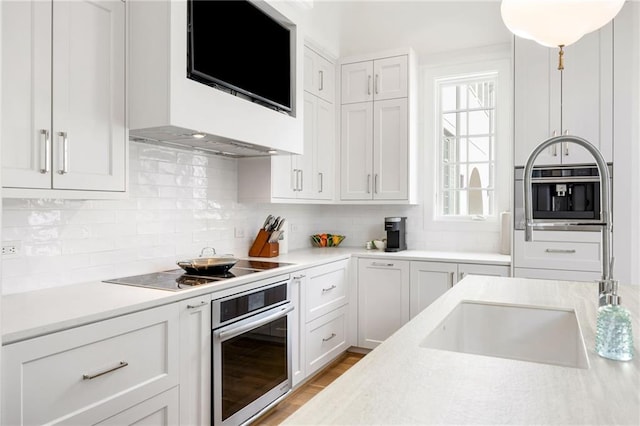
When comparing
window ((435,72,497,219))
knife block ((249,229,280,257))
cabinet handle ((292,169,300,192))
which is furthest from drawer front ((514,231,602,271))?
knife block ((249,229,280,257))

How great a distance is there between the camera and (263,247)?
11.4 feet

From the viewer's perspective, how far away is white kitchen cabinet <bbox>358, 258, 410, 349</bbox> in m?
3.68

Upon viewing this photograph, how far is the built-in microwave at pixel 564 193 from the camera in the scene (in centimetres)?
319

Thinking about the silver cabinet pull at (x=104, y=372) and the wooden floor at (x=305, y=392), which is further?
the wooden floor at (x=305, y=392)

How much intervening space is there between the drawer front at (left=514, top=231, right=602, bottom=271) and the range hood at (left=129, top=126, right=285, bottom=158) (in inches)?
75.1

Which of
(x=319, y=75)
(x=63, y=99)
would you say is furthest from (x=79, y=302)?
(x=319, y=75)

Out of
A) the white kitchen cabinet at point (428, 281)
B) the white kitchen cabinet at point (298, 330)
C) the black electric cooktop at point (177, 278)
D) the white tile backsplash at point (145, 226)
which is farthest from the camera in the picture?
the white kitchen cabinet at point (428, 281)

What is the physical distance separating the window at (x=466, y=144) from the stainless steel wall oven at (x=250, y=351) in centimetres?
205

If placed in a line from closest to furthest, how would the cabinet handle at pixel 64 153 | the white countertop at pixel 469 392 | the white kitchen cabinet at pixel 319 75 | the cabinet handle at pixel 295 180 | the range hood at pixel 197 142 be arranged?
the white countertop at pixel 469 392
the cabinet handle at pixel 64 153
the range hood at pixel 197 142
the cabinet handle at pixel 295 180
the white kitchen cabinet at pixel 319 75

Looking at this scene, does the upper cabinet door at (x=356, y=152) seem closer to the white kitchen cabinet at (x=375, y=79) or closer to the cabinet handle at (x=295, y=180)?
the white kitchen cabinet at (x=375, y=79)

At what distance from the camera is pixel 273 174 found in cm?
332

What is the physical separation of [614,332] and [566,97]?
2.61 m

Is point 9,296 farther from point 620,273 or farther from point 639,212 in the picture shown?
point 639,212

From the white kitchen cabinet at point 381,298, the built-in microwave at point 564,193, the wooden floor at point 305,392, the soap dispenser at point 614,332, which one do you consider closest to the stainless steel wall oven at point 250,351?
the wooden floor at point 305,392
